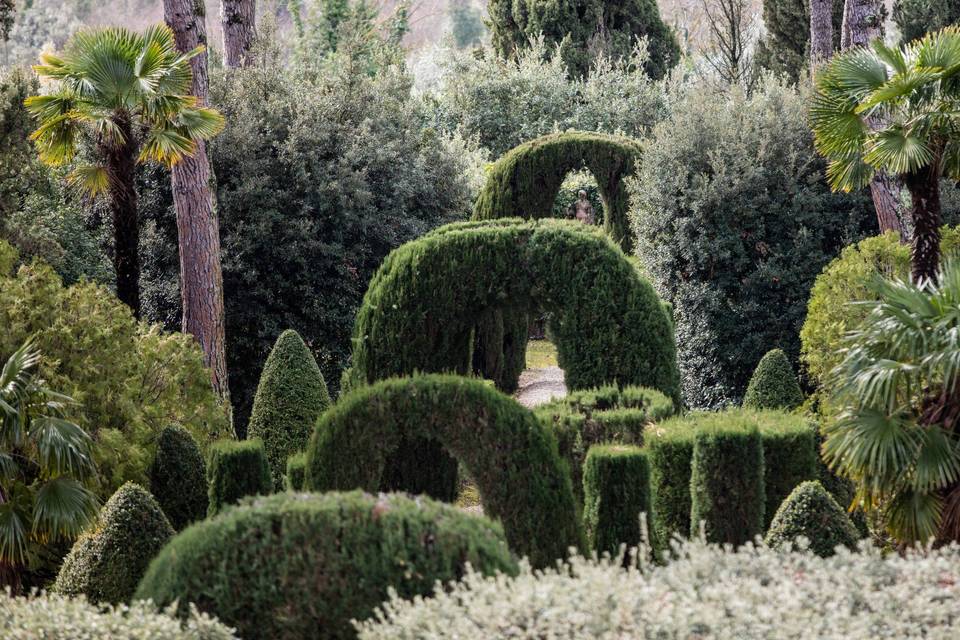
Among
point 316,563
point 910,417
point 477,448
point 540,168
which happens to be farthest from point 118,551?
point 540,168

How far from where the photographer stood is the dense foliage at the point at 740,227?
598 inches

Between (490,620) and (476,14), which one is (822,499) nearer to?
(490,620)

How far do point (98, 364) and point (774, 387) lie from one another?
684 cm

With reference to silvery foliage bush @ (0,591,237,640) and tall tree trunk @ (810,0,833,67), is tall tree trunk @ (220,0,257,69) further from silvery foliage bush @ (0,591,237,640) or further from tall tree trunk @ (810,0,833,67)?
silvery foliage bush @ (0,591,237,640)

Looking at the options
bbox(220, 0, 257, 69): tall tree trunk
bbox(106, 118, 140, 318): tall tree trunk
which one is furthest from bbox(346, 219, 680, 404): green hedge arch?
bbox(220, 0, 257, 69): tall tree trunk

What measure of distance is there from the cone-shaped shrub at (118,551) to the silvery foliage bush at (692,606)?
9.38ft

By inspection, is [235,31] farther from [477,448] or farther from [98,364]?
[477,448]

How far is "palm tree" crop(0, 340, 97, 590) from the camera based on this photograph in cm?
802

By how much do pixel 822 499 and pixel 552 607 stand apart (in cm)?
308

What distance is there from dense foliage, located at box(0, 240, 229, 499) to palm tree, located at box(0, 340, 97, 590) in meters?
0.85

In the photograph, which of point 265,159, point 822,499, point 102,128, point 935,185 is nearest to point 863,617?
point 822,499

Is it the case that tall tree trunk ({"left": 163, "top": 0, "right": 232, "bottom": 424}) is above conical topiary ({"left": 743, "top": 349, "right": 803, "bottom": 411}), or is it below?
above

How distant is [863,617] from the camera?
499 cm

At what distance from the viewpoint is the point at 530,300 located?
10641mm
